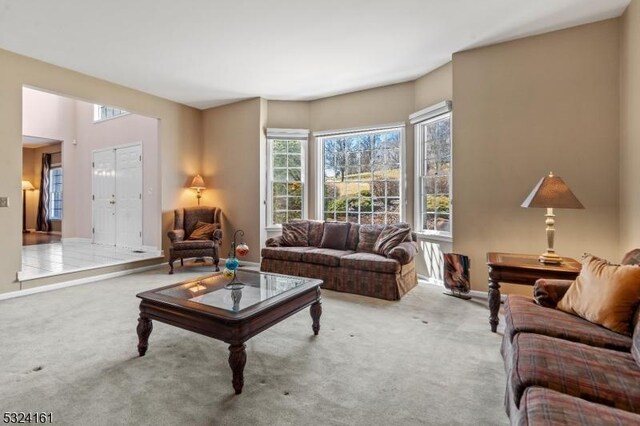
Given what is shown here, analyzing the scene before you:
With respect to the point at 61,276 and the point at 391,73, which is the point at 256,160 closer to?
the point at 391,73

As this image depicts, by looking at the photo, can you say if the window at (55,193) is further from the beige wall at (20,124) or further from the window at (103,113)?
the beige wall at (20,124)

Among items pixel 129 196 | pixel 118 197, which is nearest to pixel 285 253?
pixel 129 196

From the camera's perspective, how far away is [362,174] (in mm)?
5117

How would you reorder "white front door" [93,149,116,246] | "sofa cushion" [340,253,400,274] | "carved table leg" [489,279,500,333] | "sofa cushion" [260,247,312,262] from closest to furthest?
"carved table leg" [489,279,500,333], "sofa cushion" [340,253,400,274], "sofa cushion" [260,247,312,262], "white front door" [93,149,116,246]

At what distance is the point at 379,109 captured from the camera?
4.92 meters

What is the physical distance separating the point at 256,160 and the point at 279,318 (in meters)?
3.74

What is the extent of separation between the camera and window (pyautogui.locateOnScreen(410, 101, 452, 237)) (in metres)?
4.19

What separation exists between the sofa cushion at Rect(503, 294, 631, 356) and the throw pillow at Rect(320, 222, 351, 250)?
264 centimetres

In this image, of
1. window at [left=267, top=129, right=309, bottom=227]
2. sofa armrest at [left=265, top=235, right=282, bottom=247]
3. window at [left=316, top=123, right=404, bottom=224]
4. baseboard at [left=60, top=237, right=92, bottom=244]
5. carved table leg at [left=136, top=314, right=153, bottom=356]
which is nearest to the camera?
carved table leg at [left=136, top=314, right=153, bottom=356]

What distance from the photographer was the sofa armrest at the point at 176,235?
16.1 feet

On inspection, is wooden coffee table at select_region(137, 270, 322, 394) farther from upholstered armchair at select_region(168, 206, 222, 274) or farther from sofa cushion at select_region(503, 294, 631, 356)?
upholstered armchair at select_region(168, 206, 222, 274)

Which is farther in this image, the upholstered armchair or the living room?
the upholstered armchair

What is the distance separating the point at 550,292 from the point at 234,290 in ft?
7.34

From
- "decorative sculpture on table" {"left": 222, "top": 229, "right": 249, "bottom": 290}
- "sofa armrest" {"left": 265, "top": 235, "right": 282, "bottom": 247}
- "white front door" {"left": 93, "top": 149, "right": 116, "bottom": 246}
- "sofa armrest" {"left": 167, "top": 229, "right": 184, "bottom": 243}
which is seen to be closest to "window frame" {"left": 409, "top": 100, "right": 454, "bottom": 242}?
"sofa armrest" {"left": 265, "top": 235, "right": 282, "bottom": 247}
